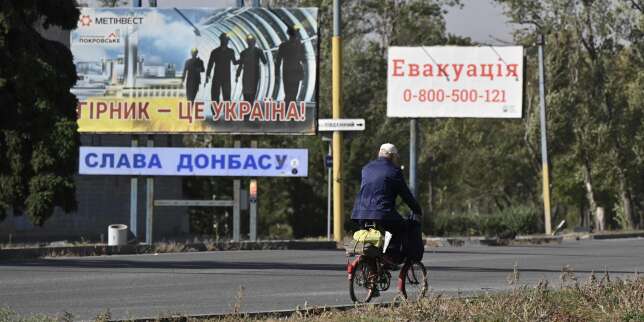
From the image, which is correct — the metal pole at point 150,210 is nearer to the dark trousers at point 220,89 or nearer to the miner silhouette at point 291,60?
the dark trousers at point 220,89

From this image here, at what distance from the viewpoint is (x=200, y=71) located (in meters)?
34.8

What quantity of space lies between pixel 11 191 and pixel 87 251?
183 centimetres

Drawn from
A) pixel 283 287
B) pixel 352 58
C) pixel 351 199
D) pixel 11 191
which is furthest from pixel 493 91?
pixel 283 287

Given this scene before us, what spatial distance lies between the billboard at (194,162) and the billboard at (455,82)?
9.46m

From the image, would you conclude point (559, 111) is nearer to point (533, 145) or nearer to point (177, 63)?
point (533, 145)

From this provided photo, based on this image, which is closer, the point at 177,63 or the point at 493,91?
the point at 177,63

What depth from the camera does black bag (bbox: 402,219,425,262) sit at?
1383 cm

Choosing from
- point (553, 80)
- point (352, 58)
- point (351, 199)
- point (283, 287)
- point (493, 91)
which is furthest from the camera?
point (553, 80)

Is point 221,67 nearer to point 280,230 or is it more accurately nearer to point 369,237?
point 280,230

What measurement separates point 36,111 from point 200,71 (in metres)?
9.77

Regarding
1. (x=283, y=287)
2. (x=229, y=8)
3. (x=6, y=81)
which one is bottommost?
(x=283, y=287)

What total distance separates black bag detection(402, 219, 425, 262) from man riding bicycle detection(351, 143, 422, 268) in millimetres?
53

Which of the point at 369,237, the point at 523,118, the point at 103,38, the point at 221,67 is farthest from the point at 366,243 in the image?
the point at 523,118

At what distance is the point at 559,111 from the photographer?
61375 mm
